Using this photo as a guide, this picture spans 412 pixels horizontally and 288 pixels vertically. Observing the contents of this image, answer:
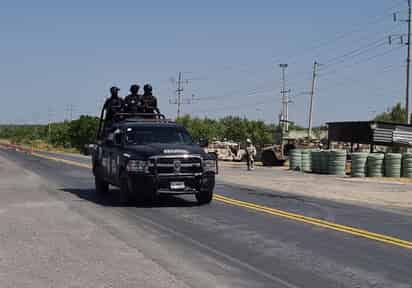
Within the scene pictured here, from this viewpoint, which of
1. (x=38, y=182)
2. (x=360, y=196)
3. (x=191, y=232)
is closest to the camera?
(x=191, y=232)

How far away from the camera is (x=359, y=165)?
107 ft

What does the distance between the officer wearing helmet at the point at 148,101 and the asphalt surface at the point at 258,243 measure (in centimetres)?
401

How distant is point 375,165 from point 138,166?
19000mm

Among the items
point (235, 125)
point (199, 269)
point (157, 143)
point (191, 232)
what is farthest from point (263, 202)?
point (235, 125)

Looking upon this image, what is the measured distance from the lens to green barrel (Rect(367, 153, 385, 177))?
107ft

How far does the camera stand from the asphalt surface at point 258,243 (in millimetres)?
8305

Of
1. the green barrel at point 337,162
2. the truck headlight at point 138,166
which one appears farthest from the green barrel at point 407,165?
the truck headlight at point 138,166

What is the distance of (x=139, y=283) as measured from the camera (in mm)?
7867

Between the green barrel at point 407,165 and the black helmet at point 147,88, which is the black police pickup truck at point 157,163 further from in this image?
the green barrel at point 407,165

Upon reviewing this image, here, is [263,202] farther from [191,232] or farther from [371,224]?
[191,232]

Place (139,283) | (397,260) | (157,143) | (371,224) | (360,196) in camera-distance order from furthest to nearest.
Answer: (360,196), (157,143), (371,224), (397,260), (139,283)

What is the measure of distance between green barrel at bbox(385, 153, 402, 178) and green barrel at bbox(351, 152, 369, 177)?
38.4 inches

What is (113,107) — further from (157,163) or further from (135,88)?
(157,163)

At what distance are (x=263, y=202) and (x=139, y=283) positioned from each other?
1005 cm
